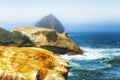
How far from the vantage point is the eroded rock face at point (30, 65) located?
565 inches

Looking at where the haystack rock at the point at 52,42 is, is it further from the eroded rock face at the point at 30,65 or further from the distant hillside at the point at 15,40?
the eroded rock face at the point at 30,65

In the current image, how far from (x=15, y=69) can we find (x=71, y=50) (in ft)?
209

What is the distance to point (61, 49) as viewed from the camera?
77.8 metres

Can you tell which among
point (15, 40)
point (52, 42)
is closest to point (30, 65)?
point (15, 40)

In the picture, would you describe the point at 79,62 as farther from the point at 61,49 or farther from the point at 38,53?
the point at 38,53

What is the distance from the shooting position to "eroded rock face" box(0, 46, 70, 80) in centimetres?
1435

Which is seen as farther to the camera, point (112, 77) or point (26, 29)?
point (26, 29)

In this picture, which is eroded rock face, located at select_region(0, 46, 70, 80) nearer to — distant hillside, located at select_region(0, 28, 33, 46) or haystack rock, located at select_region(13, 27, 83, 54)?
distant hillside, located at select_region(0, 28, 33, 46)

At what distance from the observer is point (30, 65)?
49.1 feet

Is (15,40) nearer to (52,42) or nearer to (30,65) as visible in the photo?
(52,42)

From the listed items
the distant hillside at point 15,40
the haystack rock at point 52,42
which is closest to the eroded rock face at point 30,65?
the distant hillside at point 15,40

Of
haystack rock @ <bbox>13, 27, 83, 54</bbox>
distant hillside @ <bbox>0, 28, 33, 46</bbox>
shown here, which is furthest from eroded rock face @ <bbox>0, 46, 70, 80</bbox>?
haystack rock @ <bbox>13, 27, 83, 54</bbox>

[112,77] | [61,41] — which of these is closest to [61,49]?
[61,41]

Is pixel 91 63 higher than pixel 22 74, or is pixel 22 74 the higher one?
pixel 22 74
